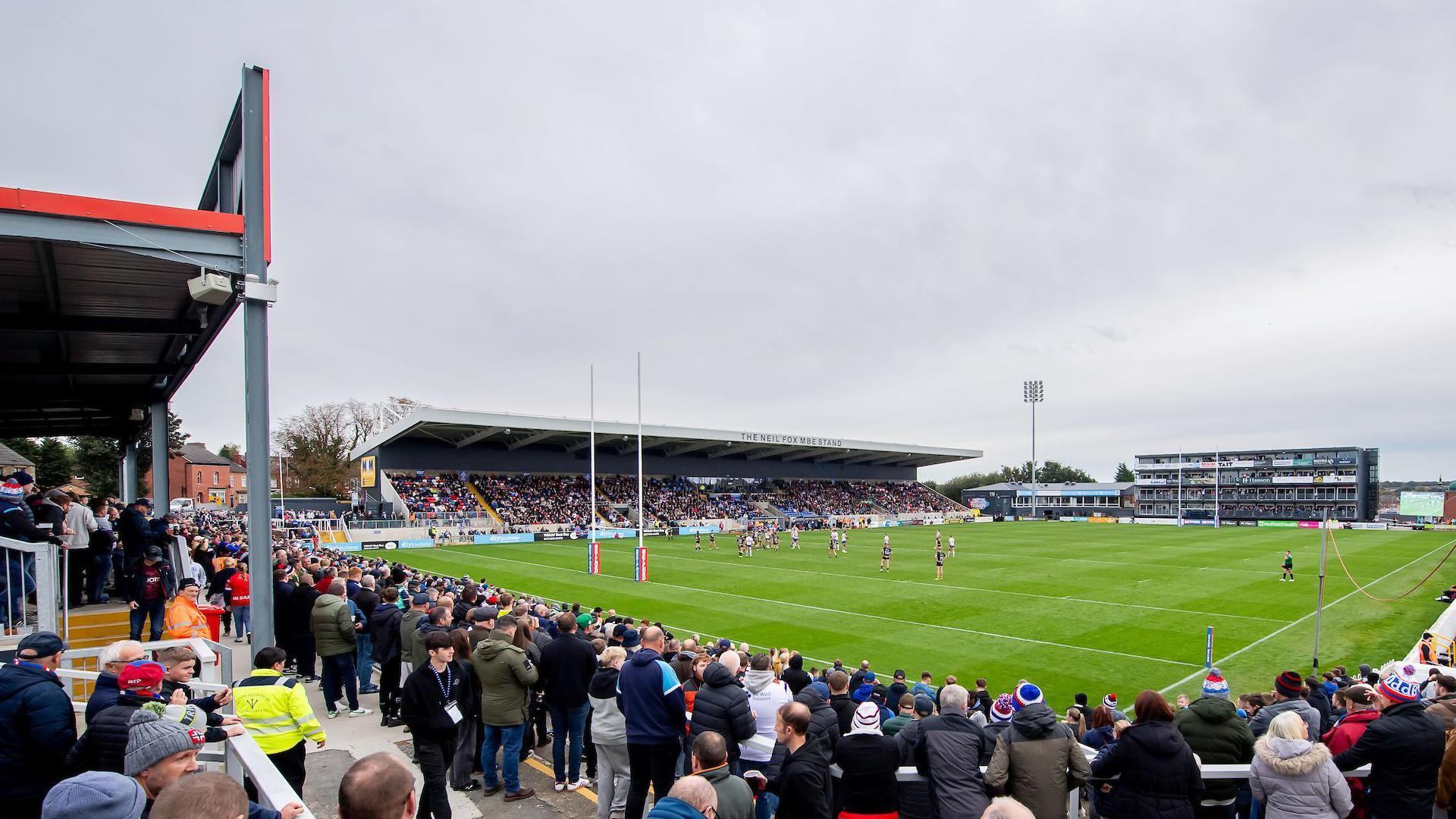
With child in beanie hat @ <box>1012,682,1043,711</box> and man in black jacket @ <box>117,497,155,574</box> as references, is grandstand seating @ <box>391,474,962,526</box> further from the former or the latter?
child in beanie hat @ <box>1012,682,1043,711</box>

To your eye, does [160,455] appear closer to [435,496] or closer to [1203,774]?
[1203,774]

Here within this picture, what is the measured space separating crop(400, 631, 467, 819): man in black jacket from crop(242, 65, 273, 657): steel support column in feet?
12.1

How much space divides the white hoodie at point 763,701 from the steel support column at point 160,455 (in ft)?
55.5

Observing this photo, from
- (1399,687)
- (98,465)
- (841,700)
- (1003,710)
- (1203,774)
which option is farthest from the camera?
(98,465)

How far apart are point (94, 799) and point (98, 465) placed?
219ft

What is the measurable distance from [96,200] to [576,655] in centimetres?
700

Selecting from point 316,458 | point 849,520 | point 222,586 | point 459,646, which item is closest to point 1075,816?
point 459,646

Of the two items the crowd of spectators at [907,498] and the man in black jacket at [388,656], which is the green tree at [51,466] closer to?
the man in black jacket at [388,656]

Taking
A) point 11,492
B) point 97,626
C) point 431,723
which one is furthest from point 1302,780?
point 97,626

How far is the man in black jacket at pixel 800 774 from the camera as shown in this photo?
478cm

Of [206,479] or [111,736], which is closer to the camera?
[111,736]

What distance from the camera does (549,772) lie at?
25.8 feet

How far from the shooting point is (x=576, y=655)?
289 inches

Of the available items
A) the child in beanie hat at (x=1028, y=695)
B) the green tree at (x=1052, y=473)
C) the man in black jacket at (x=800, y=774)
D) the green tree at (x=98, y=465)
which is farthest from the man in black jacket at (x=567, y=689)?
the green tree at (x=1052, y=473)
